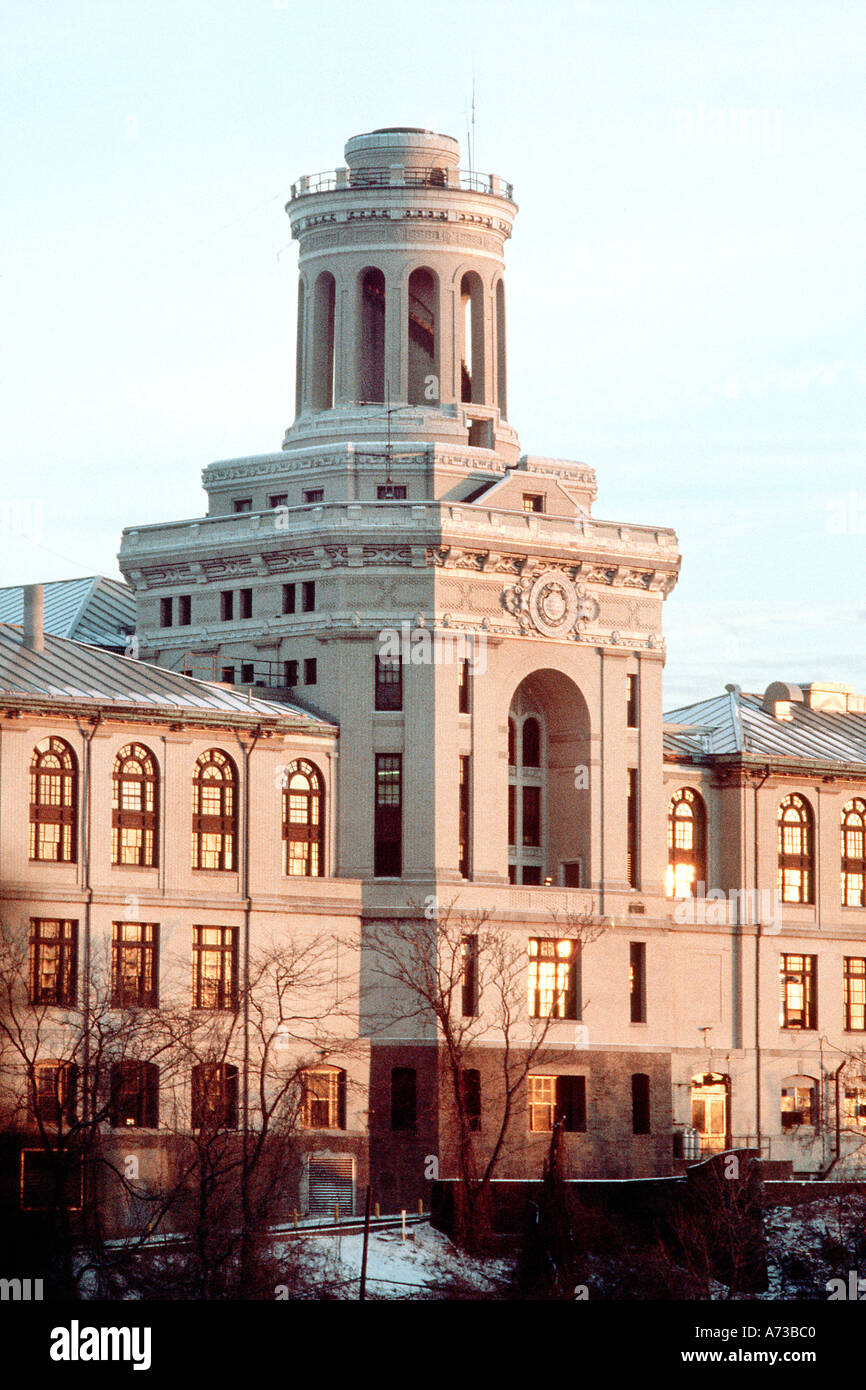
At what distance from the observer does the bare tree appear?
403 ft

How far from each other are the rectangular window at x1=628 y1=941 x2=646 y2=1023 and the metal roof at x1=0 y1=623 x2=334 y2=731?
14.8 metres

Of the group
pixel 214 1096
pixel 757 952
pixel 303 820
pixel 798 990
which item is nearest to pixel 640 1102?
pixel 757 952

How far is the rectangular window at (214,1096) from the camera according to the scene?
114 metres

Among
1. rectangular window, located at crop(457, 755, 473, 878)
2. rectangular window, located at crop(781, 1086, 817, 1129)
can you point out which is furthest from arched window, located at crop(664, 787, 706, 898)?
rectangular window, located at crop(457, 755, 473, 878)

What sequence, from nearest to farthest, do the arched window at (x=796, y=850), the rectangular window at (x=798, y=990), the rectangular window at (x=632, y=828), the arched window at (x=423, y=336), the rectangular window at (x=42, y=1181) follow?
the rectangular window at (x=42, y=1181)
the rectangular window at (x=632, y=828)
the arched window at (x=423, y=336)
the rectangular window at (x=798, y=990)
the arched window at (x=796, y=850)

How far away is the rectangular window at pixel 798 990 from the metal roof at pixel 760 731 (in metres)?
7.50

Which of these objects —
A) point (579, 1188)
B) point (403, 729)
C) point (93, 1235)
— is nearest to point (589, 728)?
point (403, 729)

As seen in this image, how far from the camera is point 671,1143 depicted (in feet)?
425

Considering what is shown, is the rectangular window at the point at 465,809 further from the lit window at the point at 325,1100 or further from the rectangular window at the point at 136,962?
the rectangular window at the point at 136,962

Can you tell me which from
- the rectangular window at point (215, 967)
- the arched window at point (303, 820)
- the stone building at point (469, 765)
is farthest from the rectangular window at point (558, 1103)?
the rectangular window at point (215, 967)

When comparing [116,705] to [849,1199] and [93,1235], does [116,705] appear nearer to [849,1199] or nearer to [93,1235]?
[93,1235]

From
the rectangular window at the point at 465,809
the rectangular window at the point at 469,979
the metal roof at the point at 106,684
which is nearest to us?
the metal roof at the point at 106,684

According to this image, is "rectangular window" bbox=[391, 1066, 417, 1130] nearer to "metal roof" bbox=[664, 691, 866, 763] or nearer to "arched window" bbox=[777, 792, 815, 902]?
"metal roof" bbox=[664, 691, 866, 763]
